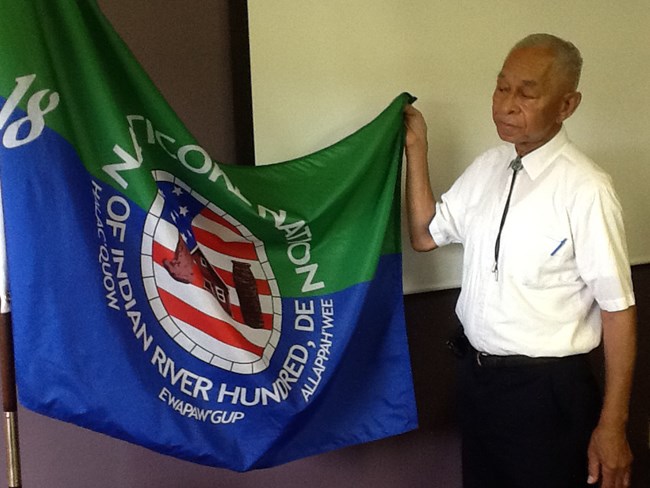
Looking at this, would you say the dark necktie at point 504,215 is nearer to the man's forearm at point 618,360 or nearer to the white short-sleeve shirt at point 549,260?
the white short-sleeve shirt at point 549,260

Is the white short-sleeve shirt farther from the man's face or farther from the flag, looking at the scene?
the flag

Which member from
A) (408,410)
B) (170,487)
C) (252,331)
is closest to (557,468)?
(408,410)

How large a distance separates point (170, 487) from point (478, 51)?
124 centimetres

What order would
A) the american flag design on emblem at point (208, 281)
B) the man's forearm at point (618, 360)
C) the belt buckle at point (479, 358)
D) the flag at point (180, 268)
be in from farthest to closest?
the belt buckle at point (479, 358), the man's forearm at point (618, 360), the american flag design on emblem at point (208, 281), the flag at point (180, 268)

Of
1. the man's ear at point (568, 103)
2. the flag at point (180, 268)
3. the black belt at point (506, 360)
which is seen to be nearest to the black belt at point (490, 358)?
the black belt at point (506, 360)

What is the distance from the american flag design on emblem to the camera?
4.10 feet

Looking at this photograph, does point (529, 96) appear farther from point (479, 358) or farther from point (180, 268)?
point (180, 268)

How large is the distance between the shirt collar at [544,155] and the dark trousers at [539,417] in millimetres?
383

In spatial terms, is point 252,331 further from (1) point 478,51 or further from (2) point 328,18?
(1) point 478,51

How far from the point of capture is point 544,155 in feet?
4.71

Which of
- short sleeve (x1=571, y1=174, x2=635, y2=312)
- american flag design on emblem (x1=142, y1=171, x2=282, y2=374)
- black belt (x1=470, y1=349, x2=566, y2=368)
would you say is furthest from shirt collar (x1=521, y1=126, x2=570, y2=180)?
american flag design on emblem (x1=142, y1=171, x2=282, y2=374)

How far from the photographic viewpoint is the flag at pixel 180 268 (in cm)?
110

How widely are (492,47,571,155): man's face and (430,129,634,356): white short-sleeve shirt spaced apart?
0.18ft

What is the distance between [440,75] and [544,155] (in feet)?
1.22
